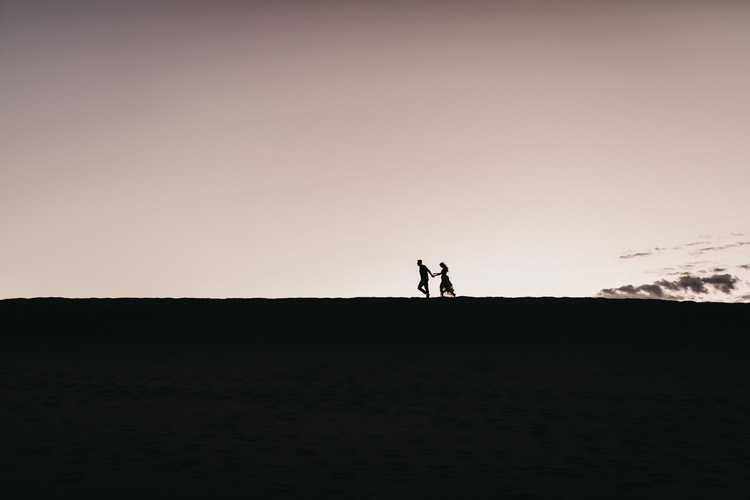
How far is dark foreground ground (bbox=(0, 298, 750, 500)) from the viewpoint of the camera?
7.79 meters

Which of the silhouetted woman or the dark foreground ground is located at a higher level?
the silhouetted woman

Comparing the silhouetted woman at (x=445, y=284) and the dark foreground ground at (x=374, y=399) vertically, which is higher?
the silhouetted woman at (x=445, y=284)

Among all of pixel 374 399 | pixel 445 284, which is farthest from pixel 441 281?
pixel 374 399

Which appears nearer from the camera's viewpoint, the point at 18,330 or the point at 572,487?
the point at 572,487

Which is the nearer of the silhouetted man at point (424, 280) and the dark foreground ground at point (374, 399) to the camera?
the dark foreground ground at point (374, 399)

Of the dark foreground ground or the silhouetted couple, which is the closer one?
the dark foreground ground

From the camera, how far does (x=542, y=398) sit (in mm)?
12906

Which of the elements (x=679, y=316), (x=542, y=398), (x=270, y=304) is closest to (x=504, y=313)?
(x=679, y=316)

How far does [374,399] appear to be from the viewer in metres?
13.0

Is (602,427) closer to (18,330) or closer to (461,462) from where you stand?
(461,462)

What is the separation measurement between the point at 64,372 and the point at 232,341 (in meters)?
4.87

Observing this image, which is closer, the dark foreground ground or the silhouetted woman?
the dark foreground ground

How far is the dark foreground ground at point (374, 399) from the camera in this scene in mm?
7789

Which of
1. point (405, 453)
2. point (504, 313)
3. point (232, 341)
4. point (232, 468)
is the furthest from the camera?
point (504, 313)
